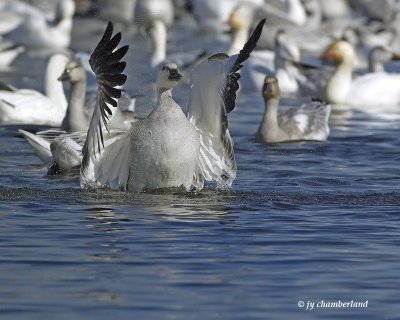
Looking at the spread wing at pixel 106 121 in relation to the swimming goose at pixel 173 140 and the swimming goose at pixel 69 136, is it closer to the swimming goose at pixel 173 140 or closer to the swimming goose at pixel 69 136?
the swimming goose at pixel 173 140

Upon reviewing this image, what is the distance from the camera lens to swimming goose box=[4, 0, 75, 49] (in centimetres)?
2233

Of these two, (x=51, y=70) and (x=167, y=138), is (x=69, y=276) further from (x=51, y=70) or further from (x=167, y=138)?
(x=51, y=70)

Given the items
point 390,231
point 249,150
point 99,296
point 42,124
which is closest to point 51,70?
point 42,124

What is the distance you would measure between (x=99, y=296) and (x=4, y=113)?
8.05 meters

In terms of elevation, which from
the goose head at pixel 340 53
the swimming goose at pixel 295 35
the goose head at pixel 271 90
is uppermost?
the swimming goose at pixel 295 35

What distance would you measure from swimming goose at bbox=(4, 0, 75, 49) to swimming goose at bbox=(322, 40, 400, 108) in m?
6.95

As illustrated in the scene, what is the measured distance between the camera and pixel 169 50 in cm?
2269

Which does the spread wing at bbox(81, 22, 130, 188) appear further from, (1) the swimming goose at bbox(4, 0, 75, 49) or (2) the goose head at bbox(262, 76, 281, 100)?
(1) the swimming goose at bbox(4, 0, 75, 49)

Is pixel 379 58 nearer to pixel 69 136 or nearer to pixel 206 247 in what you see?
pixel 69 136

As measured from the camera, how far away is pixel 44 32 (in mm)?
22438

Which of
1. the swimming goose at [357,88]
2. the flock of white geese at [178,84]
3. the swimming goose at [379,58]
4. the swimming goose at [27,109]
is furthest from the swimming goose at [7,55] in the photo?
the swimming goose at [27,109]

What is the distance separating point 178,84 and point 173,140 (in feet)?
9.28

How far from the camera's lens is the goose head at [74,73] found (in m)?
12.5

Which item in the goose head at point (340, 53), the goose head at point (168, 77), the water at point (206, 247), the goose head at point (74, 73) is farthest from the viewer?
the goose head at point (340, 53)
